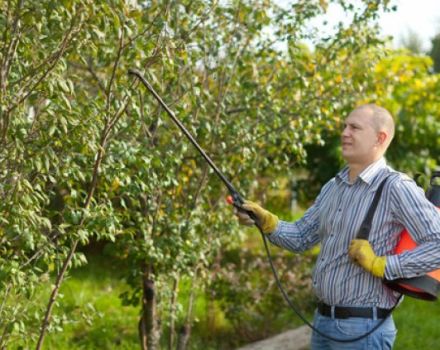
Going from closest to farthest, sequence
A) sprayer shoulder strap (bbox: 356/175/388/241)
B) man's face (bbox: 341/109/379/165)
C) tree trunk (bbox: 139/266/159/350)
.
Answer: sprayer shoulder strap (bbox: 356/175/388/241) → man's face (bbox: 341/109/379/165) → tree trunk (bbox: 139/266/159/350)

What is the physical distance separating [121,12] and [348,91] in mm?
2799

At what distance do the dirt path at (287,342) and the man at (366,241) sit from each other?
2.75 m

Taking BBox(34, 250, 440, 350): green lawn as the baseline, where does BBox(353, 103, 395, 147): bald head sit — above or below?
above

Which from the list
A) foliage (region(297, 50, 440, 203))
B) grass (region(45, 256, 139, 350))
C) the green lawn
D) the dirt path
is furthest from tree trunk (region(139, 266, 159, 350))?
foliage (region(297, 50, 440, 203))

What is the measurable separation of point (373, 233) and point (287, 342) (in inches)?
126

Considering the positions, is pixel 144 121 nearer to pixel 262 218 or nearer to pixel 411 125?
pixel 262 218

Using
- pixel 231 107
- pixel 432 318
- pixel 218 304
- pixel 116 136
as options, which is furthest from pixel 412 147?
pixel 116 136

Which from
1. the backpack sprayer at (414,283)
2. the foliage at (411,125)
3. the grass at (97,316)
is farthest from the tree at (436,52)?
the backpack sprayer at (414,283)

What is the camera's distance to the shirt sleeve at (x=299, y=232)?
3660 mm

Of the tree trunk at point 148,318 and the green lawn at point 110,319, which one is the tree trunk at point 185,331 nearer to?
the tree trunk at point 148,318

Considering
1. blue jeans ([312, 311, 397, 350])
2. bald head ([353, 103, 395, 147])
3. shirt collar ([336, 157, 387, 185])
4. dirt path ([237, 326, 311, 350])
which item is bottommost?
dirt path ([237, 326, 311, 350])

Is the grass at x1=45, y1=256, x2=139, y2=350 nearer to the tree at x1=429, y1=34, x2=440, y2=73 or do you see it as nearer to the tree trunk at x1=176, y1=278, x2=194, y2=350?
the tree trunk at x1=176, y1=278, x2=194, y2=350

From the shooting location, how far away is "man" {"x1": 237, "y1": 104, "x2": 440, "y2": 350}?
311 centimetres

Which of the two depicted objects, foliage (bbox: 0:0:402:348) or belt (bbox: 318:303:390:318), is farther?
foliage (bbox: 0:0:402:348)
